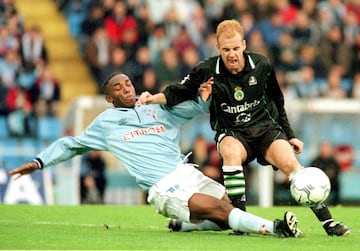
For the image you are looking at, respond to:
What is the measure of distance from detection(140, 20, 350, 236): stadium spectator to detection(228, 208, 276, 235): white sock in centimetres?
33

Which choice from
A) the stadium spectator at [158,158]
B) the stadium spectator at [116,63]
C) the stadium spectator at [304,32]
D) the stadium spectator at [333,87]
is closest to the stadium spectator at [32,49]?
the stadium spectator at [116,63]

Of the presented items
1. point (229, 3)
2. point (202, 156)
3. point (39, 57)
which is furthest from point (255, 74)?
point (229, 3)

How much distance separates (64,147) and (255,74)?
1.88 m

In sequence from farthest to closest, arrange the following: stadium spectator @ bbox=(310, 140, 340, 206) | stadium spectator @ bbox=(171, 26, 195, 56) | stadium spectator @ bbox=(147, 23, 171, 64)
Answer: stadium spectator @ bbox=(147, 23, 171, 64)
stadium spectator @ bbox=(171, 26, 195, 56)
stadium spectator @ bbox=(310, 140, 340, 206)

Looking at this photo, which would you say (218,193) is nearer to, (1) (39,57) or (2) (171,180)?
(2) (171,180)

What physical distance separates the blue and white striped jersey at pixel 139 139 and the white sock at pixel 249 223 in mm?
826

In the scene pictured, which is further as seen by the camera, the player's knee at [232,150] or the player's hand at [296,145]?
the player's hand at [296,145]

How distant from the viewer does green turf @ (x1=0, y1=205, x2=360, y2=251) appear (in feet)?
31.2

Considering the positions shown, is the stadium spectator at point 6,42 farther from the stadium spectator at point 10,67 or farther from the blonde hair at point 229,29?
the blonde hair at point 229,29

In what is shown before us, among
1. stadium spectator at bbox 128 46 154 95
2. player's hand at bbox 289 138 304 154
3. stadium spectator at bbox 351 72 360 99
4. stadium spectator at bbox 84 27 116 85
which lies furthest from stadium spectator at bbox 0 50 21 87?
player's hand at bbox 289 138 304 154

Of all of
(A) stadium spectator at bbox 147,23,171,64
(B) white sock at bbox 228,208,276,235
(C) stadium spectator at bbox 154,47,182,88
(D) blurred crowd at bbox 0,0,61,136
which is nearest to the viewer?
(B) white sock at bbox 228,208,276,235

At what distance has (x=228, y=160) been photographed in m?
10.4

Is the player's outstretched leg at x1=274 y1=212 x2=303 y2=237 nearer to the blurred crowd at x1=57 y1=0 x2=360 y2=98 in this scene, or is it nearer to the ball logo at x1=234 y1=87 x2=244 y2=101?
the ball logo at x1=234 y1=87 x2=244 y2=101

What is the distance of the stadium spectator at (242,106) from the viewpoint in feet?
34.4
